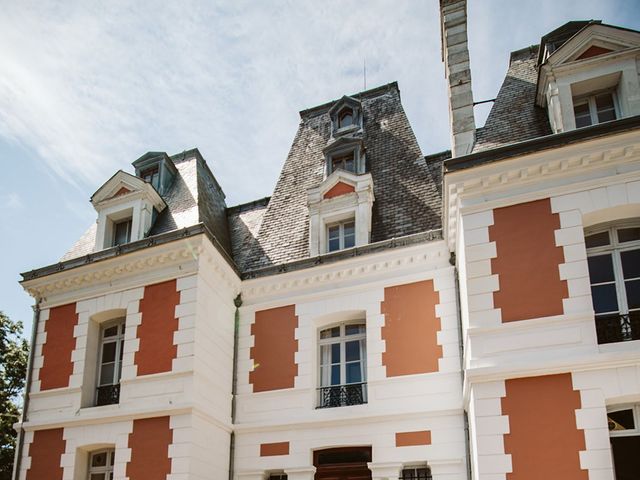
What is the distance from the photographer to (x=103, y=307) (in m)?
12.5

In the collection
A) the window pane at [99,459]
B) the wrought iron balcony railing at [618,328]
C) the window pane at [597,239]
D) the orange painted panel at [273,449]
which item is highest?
the window pane at [597,239]

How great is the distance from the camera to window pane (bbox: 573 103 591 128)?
10.1 m

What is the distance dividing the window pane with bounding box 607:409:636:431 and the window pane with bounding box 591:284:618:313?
4.43ft

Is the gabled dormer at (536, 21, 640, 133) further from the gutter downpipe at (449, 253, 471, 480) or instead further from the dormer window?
the dormer window

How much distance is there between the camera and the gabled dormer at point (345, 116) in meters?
15.0

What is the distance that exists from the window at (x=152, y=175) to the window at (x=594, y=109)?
9.12 metres

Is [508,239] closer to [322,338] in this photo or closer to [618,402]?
[618,402]

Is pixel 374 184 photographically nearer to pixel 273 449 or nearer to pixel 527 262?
pixel 527 262

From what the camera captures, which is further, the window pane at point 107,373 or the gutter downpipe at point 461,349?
the window pane at point 107,373

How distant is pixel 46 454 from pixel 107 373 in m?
1.74

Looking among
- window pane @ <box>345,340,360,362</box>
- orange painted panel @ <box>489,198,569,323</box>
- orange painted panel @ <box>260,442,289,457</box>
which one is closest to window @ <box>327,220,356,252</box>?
window pane @ <box>345,340,360,362</box>

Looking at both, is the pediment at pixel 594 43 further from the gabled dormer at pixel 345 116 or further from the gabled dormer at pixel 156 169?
the gabled dormer at pixel 156 169

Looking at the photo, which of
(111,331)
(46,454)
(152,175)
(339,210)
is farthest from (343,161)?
(46,454)

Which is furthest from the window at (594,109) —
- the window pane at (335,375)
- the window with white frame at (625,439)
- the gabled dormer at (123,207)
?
the gabled dormer at (123,207)
